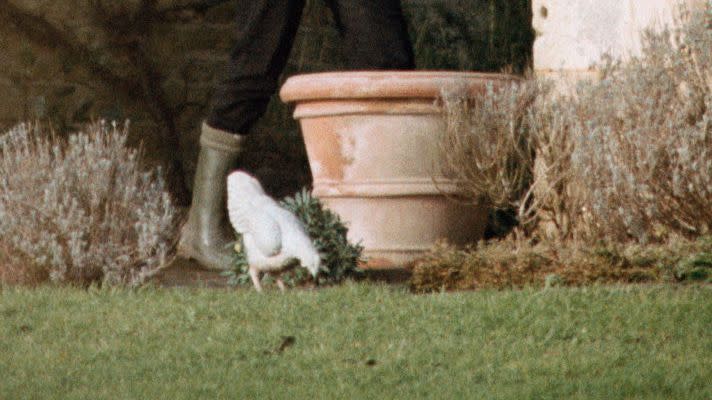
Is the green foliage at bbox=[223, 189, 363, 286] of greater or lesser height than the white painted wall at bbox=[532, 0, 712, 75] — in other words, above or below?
below

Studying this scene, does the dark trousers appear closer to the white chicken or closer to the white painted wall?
the white painted wall

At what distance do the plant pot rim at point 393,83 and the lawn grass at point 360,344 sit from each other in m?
1.09

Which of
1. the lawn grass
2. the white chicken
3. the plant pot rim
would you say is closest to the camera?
the lawn grass

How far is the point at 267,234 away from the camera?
513cm

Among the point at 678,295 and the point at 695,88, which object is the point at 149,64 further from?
the point at 678,295

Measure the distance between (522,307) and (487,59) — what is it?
3968 mm

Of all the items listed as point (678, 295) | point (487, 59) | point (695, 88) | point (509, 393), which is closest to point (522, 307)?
point (678, 295)

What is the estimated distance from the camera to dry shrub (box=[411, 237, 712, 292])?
5152mm

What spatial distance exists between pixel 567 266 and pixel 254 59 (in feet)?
5.67

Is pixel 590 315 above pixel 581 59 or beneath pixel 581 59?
beneath

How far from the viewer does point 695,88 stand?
5570 millimetres

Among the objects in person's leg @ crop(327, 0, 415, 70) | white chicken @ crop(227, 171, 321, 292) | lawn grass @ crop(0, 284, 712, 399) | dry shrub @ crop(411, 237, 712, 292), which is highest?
person's leg @ crop(327, 0, 415, 70)

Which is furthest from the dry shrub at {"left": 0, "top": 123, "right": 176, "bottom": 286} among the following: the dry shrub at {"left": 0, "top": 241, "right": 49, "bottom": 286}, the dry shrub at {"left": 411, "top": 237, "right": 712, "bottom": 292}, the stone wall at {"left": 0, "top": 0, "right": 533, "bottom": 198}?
the stone wall at {"left": 0, "top": 0, "right": 533, "bottom": 198}

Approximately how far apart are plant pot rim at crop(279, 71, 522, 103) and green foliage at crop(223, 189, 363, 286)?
0.53 metres
